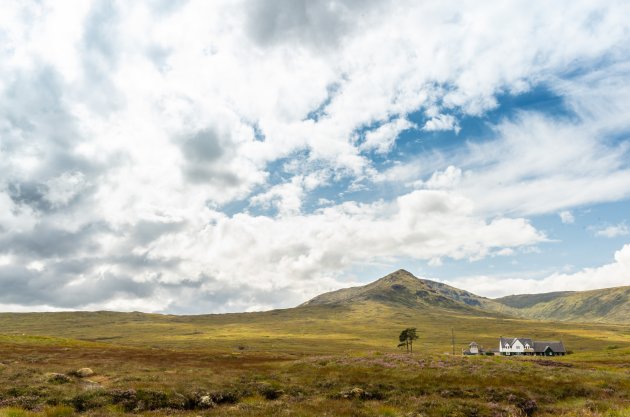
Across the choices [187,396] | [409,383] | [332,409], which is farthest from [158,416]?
[409,383]

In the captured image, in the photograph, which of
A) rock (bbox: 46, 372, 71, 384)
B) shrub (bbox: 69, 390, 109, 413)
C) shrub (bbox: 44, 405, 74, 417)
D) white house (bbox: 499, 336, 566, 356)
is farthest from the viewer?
white house (bbox: 499, 336, 566, 356)

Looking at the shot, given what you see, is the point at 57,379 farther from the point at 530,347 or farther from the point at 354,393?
the point at 530,347

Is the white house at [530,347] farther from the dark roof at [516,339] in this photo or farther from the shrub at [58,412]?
the shrub at [58,412]

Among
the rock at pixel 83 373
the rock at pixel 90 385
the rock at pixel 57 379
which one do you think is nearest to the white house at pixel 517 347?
the rock at pixel 83 373

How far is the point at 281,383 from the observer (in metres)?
33.7

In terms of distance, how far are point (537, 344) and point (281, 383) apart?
593 feet

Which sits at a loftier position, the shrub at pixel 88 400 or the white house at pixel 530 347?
the shrub at pixel 88 400

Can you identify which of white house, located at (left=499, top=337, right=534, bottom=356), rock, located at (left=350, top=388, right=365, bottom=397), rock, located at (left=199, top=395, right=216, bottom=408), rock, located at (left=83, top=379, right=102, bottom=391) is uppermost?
rock, located at (left=83, top=379, right=102, bottom=391)

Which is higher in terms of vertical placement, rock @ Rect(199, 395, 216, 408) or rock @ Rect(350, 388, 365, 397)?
rock @ Rect(199, 395, 216, 408)

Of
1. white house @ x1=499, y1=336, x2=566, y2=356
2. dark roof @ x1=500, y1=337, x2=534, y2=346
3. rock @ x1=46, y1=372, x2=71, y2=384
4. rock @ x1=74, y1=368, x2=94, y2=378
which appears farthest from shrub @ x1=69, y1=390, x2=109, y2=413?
dark roof @ x1=500, y1=337, x2=534, y2=346

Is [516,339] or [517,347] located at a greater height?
[516,339]

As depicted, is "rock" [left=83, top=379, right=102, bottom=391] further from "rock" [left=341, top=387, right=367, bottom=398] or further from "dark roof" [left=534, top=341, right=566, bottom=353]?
"dark roof" [left=534, top=341, right=566, bottom=353]

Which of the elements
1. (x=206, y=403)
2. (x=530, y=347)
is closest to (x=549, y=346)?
(x=530, y=347)

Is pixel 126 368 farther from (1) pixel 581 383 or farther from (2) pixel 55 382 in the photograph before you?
(1) pixel 581 383
